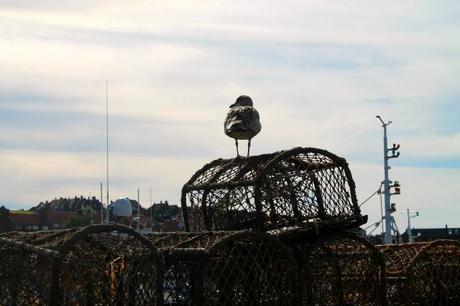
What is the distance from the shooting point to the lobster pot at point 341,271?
941 centimetres

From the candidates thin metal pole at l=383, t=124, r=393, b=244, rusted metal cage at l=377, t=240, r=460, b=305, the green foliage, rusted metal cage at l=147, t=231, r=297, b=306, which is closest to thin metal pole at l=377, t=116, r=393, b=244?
thin metal pole at l=383, t=124, r=393, b=244

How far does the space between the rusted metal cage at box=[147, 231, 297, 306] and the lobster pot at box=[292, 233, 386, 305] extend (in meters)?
0.46

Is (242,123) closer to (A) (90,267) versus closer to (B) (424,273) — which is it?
(B) (424,273)

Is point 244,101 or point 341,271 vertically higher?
point 244,101

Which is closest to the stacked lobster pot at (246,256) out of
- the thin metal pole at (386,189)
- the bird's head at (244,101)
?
the bird's head at (244,101)

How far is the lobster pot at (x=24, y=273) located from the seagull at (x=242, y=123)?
3.84m

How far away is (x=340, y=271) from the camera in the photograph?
388 inches

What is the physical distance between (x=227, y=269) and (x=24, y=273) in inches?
87.5

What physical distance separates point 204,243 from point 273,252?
34.8 inches

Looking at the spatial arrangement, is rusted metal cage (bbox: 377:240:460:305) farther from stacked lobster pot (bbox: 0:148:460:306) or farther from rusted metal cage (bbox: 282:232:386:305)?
rusted metal cage (bbox: 282:232:386:305)

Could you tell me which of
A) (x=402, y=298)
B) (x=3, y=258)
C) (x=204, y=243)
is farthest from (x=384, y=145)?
(x=3, y=258)

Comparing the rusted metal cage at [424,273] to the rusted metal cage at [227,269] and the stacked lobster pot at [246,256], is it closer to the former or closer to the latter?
the stacked lobster pot at [246,256]

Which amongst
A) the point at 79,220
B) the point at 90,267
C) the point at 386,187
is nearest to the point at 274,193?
the point at 90,267

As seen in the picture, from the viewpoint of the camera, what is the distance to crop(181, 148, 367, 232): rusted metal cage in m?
9.34
